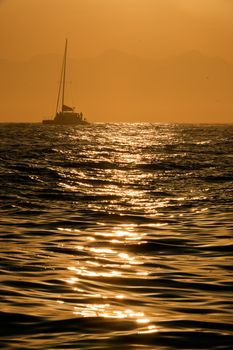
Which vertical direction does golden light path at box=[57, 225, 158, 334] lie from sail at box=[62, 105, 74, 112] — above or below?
below

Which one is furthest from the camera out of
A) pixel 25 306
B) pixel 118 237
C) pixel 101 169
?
pixel 101 169

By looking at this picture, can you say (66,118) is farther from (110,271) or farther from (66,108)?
(110,271)

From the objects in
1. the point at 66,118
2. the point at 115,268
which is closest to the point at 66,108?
the point at 66,118

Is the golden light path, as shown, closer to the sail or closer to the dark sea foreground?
the dark sea foreground

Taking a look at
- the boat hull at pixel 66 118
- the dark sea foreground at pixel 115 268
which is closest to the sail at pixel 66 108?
the boat hull at pixel 66 118

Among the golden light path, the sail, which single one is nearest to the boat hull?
the sail

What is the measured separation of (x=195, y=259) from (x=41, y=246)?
3.16 meters

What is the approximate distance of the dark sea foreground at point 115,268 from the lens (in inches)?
381

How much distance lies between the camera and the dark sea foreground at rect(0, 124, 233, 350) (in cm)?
968

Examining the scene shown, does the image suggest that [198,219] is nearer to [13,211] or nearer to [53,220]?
[53,220]

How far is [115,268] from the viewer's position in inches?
540

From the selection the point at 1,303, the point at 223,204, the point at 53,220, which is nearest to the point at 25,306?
the point at 1,303

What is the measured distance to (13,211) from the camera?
22500 millimetres

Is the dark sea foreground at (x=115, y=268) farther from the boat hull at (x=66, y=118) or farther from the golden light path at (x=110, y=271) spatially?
the boat hull at (x=66, y=118)
